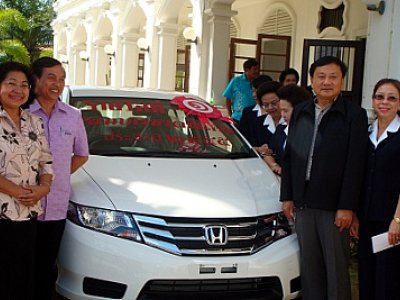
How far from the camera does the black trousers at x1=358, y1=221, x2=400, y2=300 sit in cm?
337

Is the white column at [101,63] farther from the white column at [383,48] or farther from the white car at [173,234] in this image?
the white car at [173,234]

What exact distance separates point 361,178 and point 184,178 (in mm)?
1165

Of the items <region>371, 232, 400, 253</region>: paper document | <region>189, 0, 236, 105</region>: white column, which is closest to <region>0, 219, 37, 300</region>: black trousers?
<region>371, 232, 400, 253</region>: paper document

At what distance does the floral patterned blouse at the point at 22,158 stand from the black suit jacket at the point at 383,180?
191cm

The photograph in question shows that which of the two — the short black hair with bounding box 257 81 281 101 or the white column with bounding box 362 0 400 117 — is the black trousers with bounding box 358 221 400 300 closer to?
the short black hair with bounding box 257 81 281 101

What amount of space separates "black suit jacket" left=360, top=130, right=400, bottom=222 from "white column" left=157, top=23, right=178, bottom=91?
395 inches

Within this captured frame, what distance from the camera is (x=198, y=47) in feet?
37.5

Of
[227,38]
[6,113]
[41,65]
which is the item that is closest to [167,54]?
[227,38]

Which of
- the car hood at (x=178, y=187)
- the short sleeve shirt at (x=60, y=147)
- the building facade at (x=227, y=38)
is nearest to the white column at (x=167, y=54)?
the building facade at (x=227, y=38)

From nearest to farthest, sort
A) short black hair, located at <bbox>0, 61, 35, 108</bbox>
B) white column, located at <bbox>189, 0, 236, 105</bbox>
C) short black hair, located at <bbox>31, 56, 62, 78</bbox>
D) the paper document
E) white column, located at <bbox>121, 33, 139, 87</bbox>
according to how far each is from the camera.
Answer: short black hair, located at <bbox>0, 61, 35, 108</bbox>
the paper document
short black hair, located at <bbox>31, 56, 62, 78</bbox>
white column, located at <bbox>189, 0, 236, 105</bbox>
white column, located at <bbox>121, 33, 139, 87</bbox>

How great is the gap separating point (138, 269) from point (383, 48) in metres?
5.17

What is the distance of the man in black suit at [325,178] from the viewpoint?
11.1 ft

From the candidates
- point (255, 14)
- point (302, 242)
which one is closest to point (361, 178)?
point (302, 242)

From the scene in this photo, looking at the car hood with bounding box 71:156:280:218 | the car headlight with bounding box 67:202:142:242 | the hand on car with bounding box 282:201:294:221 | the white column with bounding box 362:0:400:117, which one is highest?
the white column with bounding box 362:0:400:117
